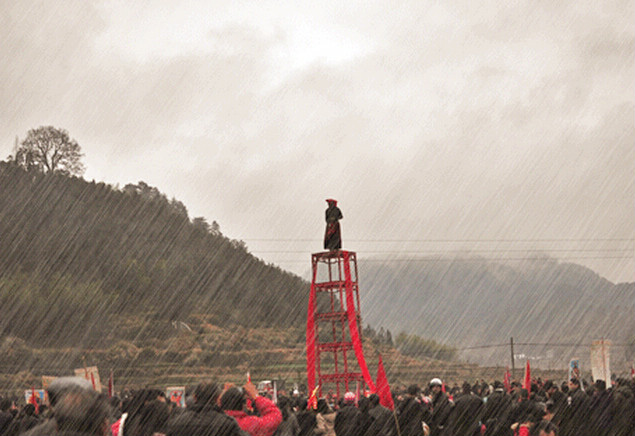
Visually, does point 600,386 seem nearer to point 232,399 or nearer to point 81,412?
point 232,399

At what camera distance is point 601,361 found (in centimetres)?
2242

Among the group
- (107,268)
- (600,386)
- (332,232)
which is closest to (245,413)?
(600,386)

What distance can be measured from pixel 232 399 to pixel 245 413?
0.62m

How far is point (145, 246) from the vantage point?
11788cm

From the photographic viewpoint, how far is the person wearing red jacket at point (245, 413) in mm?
6605

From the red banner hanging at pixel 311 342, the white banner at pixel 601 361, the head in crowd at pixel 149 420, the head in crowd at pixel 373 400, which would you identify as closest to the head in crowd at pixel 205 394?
the head in crowd at pixel 149 420

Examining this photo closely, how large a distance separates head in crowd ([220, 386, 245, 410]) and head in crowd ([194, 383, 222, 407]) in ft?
0.51

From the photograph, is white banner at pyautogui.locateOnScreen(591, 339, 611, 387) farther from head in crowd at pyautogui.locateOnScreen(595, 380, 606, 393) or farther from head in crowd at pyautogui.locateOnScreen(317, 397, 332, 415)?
head in crowd at pyautogui.locateOnScreen(317, 397, 332, 415)

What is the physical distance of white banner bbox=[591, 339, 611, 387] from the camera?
876 inches

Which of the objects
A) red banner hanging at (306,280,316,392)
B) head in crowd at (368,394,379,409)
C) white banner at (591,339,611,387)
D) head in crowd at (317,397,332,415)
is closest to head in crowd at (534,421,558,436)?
head in crowd at (368,394,379,409)

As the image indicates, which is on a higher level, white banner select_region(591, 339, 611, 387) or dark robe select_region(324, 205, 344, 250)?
dark robe select_region(324, 205, 344, 250)

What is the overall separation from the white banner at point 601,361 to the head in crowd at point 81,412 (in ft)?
66.4

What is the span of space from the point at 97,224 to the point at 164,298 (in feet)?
65.2

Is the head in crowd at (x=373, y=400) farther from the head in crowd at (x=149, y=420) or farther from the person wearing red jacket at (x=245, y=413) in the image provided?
the head in crowd at (x=149, y=420)
